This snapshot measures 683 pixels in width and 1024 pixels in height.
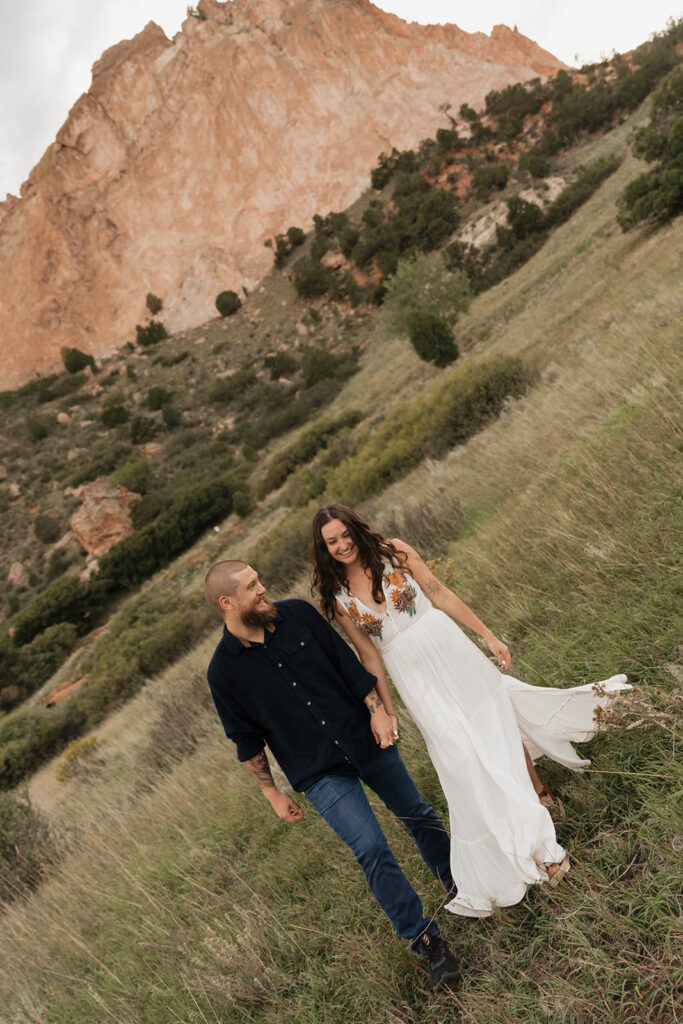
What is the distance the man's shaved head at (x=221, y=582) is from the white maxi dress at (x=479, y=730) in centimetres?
53

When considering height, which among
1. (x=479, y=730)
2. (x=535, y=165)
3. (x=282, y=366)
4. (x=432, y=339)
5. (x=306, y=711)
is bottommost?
(x=479, y=730)

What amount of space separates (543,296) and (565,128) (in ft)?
100

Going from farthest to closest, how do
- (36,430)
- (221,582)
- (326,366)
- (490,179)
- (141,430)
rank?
1. (36,430)
2. (141,430)
3. (490,179)
4. (326,366)
5. (221,582)

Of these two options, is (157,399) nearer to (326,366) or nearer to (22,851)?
(326,366)

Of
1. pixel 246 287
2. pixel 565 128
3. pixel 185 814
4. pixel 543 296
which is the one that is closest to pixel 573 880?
pixel 185 814

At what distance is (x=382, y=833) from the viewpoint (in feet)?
8.09

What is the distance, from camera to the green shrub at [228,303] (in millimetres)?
56562

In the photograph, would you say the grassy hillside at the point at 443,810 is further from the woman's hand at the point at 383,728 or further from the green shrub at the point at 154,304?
the green shrub at the point at 154,304

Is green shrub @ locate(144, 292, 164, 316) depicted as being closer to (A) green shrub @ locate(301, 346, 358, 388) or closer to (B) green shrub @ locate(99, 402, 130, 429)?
(B) green shrub @ locate(99, 402, 130, 429)

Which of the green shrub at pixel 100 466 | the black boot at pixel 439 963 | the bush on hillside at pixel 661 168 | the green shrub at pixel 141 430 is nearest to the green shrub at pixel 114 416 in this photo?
the green shrub at pixel 141 430

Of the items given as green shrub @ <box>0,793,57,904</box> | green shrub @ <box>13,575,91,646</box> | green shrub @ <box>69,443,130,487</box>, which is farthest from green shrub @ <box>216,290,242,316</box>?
green shrub @ <box>0,793,57,904</box>

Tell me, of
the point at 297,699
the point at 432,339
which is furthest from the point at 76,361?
the point at 297,699

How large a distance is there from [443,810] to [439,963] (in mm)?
974

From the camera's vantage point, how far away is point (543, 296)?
18.6 meters
